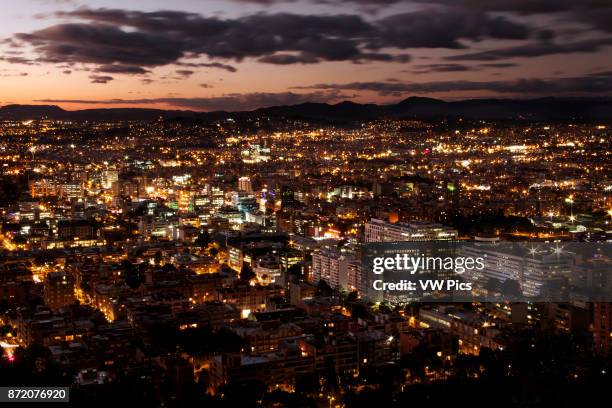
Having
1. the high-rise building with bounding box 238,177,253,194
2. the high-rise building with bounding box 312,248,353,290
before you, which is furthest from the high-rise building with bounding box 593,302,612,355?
the high-rise building with bounding box 238,177,253,194

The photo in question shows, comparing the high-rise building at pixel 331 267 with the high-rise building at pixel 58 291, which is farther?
the high-rise building at pixel 331 267

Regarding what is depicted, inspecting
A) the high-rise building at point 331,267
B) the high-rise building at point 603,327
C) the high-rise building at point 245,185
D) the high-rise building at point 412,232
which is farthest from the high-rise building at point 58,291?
the high-rise building at point 245,185

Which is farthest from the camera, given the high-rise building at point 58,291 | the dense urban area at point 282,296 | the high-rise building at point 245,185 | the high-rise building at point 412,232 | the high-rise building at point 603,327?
the high-rise building at point 245,185

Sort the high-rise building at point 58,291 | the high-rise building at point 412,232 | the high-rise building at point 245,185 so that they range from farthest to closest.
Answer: the high-rise building at point 245,185
the high-rise building at point 412,232
the high-rise building at point 58,291

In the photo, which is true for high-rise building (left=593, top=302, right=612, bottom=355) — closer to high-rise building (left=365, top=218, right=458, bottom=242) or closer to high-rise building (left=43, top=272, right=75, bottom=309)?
high-rise building (left=365, top=218, right=458, bottom=242)

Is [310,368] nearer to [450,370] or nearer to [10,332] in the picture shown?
[450,370]

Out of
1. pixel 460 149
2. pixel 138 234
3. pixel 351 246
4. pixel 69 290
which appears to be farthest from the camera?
pixel 460 149

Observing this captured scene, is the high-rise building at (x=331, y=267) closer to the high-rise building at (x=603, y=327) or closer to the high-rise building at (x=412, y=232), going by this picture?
the high-rise building at (x=412, y=232)

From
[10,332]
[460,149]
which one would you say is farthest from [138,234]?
[460,149]

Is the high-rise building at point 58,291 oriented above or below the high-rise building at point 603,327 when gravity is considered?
below
